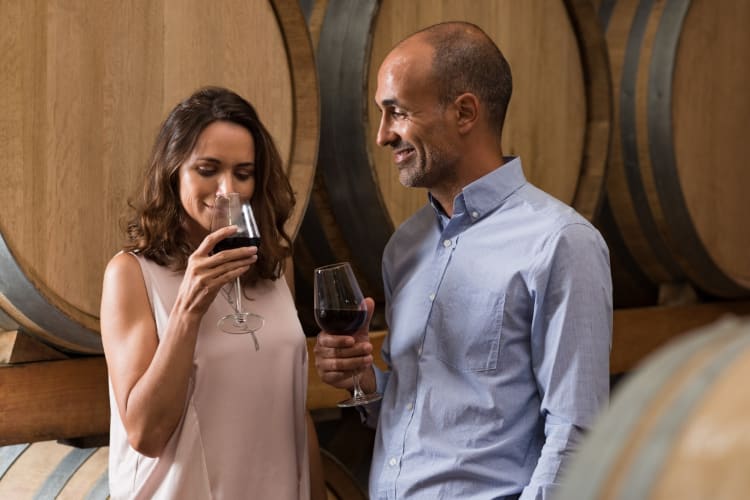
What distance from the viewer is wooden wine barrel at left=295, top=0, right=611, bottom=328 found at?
2.28m

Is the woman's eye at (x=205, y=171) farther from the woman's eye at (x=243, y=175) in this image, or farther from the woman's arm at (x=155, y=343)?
the woman's arm at (x=155, y=343)

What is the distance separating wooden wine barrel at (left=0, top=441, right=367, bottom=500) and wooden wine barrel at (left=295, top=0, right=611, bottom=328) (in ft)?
2.38

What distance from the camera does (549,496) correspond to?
151cm

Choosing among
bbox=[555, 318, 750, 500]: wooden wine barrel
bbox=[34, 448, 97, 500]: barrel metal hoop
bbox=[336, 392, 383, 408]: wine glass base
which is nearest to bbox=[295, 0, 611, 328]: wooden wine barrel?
bbox=[336, 392, 383, 408]: wine glass base

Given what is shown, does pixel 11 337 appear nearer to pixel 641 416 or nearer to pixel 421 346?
pixel 421 346

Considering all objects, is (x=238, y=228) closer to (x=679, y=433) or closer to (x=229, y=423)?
(x=229, y=423)

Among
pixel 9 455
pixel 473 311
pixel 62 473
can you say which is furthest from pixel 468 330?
pixel 9 455

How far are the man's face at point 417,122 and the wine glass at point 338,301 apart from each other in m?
0.21

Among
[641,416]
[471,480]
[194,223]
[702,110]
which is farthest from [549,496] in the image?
[702,110]

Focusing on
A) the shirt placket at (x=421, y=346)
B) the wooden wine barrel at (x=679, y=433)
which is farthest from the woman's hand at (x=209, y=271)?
the wooden wine barrel at (x=679, y=433)

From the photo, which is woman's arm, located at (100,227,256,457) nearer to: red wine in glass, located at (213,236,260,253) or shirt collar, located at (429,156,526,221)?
red wine in glass, located at (213,236,260,253)

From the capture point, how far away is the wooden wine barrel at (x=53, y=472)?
1.95m

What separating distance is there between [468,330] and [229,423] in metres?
0.45

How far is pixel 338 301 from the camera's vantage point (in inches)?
66.8
